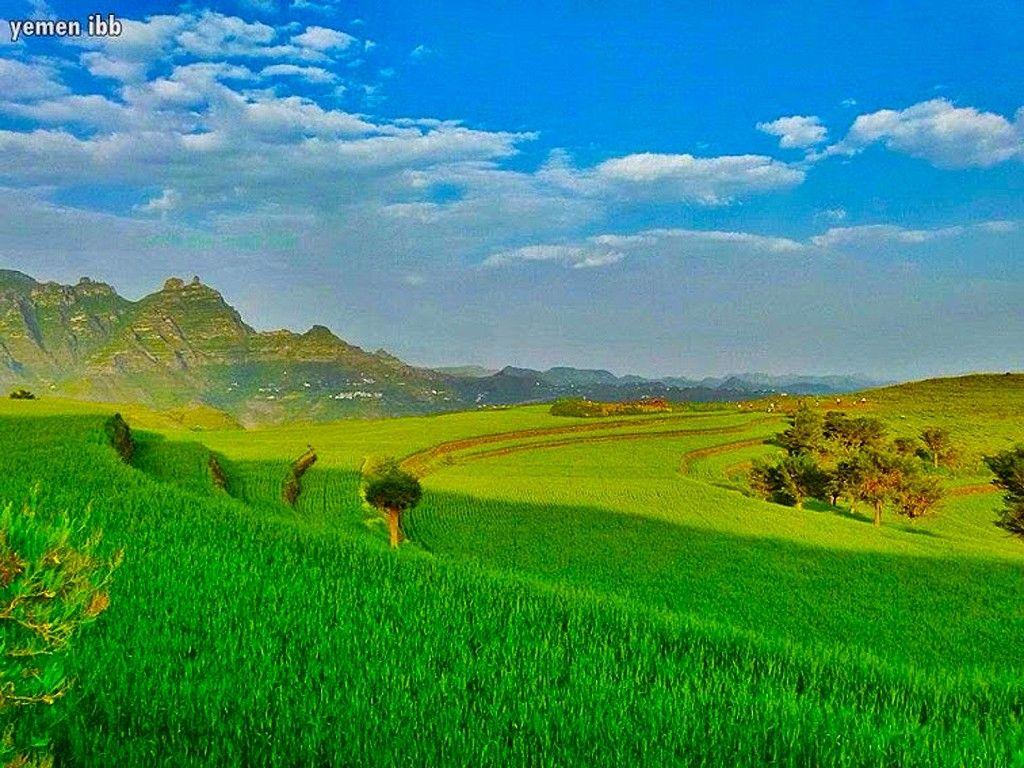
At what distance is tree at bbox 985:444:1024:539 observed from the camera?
41281 millimetres

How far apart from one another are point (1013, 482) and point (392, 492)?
37601 mm

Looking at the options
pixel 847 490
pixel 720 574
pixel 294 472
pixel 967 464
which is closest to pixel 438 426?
pixel 294 472

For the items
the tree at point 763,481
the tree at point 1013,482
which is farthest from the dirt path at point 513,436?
the tree at point 1013,482

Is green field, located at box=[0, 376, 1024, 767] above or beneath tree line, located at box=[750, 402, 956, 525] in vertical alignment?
above

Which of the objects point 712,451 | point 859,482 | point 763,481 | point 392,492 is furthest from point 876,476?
point 392,492

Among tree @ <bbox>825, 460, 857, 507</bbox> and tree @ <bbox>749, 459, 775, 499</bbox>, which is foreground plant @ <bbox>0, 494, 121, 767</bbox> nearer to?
tree @ <bbox>825, 460, 857, 507</bbox>

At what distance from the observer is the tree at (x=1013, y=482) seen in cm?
4128

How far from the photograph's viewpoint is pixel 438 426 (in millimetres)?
96875

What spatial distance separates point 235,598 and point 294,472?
1787 inches

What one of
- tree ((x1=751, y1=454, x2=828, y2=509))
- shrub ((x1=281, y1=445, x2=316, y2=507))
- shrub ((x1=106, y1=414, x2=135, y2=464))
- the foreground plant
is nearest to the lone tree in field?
shrub ((x1=106, y1=414, x2=135, y2=464))

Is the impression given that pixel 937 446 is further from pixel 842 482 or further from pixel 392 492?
pixel 392 492

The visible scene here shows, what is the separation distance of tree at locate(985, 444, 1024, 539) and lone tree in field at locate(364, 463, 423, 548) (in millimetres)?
35620

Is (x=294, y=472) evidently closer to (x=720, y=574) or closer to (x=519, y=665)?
(x=720, y=574)

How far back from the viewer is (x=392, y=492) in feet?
99.6
